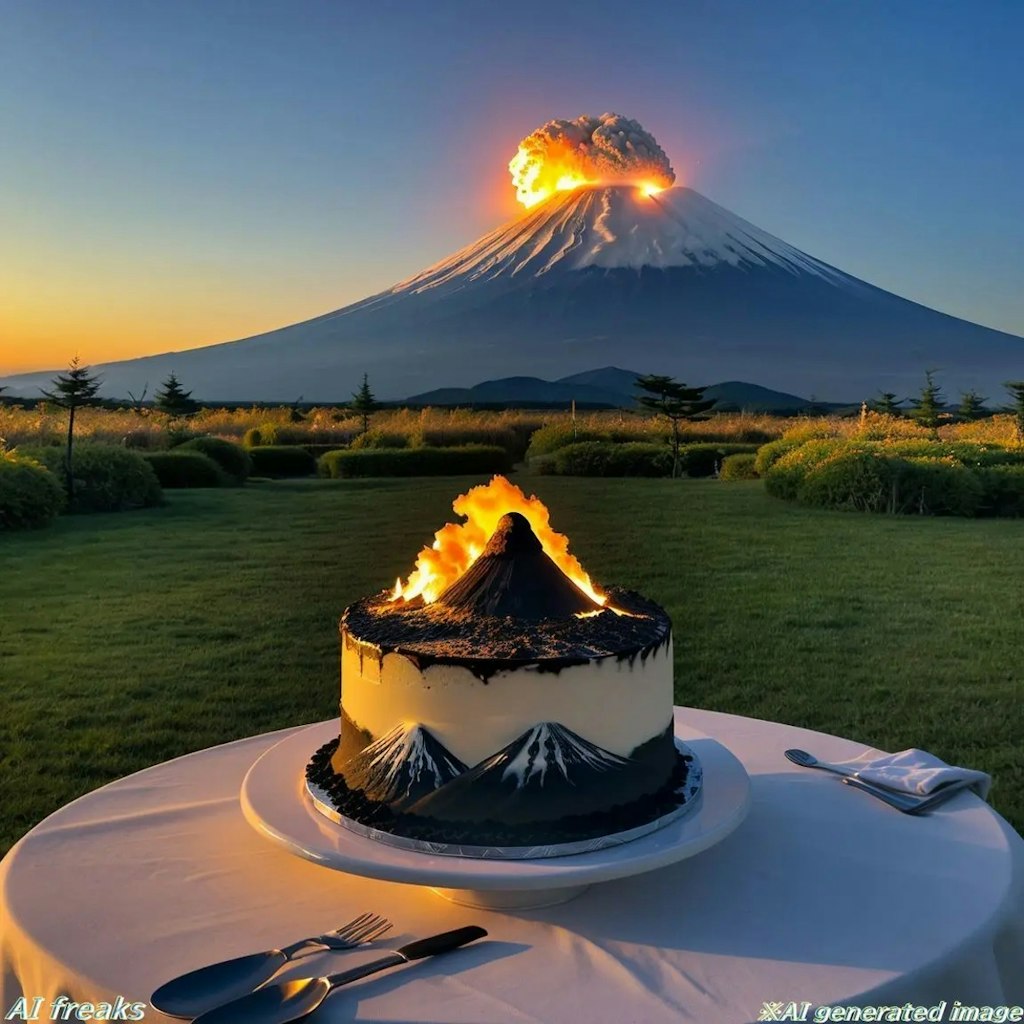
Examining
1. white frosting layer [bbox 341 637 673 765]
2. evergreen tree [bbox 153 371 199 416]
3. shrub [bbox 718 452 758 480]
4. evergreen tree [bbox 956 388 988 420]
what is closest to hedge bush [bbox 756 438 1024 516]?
shrub [bbox 718 452 758 480]

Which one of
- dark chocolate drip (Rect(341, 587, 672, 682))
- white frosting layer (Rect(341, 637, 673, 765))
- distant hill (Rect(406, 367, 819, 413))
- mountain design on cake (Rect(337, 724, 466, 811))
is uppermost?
distant hill (Rect(406, 367, 819, 413))

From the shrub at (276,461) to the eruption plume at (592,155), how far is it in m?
10.6

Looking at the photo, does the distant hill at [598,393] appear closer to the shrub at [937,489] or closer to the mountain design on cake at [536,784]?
the shrub at [937,489]

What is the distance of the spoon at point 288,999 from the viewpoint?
2.73 feet

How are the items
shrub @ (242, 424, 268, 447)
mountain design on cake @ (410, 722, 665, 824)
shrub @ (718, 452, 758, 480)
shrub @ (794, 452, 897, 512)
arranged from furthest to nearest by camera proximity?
shrub @ (242, 424, 268, 447), shrub @ (718, 452, 758, 480), shrub @ (794, 452, 897, 512), mountain design on cake @ (410, 722, 665, 824)

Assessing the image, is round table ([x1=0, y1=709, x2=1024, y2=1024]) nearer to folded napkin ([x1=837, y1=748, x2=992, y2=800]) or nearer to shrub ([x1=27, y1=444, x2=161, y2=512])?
folded napkin ([x1=837, y1=748, x2=992, y2=800])

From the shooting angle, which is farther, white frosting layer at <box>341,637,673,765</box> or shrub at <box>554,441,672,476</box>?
shrub at <box>554,441,672,476</box>

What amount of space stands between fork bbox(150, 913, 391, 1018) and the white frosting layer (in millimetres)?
290

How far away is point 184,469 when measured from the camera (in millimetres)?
14133

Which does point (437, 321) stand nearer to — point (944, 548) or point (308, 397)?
point (308, 397)

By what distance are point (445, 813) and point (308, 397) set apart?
40.5m

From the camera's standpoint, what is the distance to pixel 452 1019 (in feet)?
2.79

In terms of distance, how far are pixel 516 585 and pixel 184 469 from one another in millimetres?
13769

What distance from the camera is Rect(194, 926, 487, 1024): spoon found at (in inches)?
32.8
